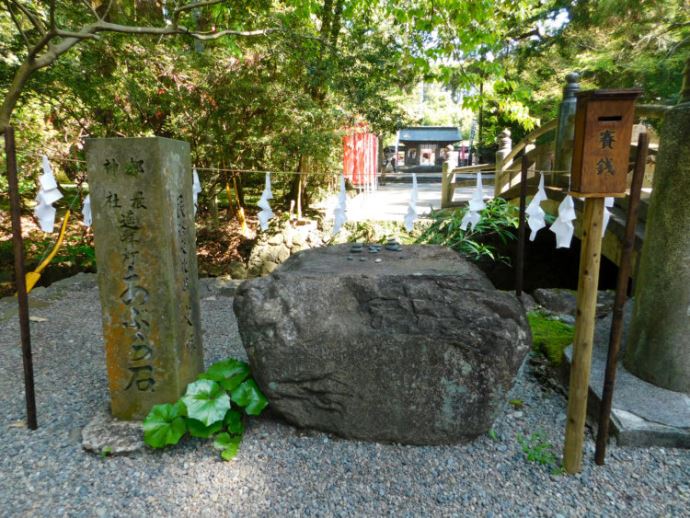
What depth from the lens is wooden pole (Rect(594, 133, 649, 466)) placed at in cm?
249

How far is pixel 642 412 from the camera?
3.00 meters

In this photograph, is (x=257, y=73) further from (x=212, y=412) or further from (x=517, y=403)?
(x=517, y=403)

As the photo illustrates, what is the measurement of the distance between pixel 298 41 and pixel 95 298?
15.6 ft

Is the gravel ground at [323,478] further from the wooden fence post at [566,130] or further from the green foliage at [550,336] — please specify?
the wooden fence post at [566,130]

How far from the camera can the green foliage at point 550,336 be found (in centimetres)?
414

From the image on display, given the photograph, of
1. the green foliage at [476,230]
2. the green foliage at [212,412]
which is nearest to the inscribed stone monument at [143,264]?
the green foliage at [212,412]

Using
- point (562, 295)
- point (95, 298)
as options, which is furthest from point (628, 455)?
point (95, 298)

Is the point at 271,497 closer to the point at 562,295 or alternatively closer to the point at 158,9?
the point at 562,295

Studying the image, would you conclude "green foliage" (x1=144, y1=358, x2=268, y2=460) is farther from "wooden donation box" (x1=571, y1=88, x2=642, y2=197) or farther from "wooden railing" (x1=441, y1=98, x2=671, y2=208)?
"wooden railing" (x1=441, y1=98, x2=671, y2=208)

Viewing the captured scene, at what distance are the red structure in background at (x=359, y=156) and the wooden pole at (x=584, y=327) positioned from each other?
725cm

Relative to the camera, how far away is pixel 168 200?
276cm

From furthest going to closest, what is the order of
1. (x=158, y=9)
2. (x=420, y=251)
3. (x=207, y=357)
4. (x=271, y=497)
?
(x=158, y=9)
(x=207, y=357)
(x=420, y=251)
(x=271, y=497)

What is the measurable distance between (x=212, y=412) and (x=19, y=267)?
1.56 metres

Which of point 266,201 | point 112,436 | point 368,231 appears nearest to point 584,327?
point 112,436
